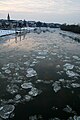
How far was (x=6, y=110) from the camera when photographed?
285 inches

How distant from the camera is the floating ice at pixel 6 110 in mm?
6875

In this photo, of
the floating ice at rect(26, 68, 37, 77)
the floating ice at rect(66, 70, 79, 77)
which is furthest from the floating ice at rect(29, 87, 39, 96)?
the floating ice at rect(66, 70, 79, 77)

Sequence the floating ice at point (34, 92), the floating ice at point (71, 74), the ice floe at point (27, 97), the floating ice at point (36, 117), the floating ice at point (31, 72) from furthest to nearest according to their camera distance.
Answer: the floating ice at point (71, 74)
the floating ice at point (31, 72)
the floating ice at point (34, 92)
the ice floe at point (27, 97)
the floating ice at point (36, 117)

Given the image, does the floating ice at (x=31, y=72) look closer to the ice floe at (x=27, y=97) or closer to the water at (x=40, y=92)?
the water at (x=40, y=92)

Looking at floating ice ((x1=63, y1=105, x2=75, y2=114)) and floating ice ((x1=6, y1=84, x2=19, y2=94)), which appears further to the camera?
floating ice ((x1=6, y1=84, x2=19, y2=94))

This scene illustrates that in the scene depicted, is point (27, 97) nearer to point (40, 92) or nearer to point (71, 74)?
point (40, 92)

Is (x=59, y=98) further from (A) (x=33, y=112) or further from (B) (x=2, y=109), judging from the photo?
(B) (x=2, y=109)

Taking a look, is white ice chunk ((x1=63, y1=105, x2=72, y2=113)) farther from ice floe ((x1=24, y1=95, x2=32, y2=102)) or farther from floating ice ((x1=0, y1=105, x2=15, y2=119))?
floating ice ((x1=0, y1=105, x2=15, y2=119))

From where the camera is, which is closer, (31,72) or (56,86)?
(56,86)

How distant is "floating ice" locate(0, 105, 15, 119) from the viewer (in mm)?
6875

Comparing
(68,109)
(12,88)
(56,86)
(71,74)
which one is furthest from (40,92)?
(71,74)

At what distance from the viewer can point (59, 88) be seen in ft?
32.2

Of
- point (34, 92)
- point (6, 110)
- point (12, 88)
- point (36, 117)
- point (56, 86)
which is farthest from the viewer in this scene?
point (56, 86)

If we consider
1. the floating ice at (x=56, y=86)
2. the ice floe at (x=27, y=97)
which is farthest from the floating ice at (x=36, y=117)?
the floating ice at (x=56, y=86)
